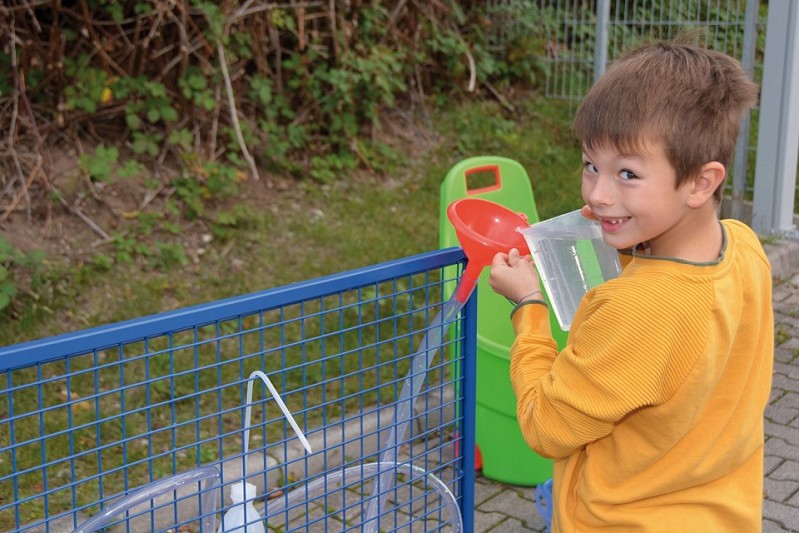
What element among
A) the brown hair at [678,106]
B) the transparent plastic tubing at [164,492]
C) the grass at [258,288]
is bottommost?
the grass at [258,288]

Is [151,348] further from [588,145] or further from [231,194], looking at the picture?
[588,145]

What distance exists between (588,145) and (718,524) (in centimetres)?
72

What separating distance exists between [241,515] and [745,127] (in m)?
4.52

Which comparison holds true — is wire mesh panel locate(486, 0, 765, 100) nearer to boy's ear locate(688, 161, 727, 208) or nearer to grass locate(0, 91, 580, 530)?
grass locate(0, 91, 580, 530)

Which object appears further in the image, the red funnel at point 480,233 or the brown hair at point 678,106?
the red funnel at point 480,233

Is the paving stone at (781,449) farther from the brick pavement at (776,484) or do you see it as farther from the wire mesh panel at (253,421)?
the wire mesh panel at (253,421)

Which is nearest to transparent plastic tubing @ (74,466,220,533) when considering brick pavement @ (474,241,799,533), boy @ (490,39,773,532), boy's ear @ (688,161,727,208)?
boy @ (490,39,773,532)

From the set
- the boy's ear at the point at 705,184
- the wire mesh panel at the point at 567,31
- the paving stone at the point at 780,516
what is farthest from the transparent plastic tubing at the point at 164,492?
the wire mesh panel at the point at 567,31

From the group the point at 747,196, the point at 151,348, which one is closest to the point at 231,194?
the point at 151,348

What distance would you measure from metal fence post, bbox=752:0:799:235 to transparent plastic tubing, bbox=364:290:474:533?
13.0 ft

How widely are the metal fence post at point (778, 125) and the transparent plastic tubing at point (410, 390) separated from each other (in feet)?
13.0

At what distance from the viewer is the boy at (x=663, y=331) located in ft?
5.36

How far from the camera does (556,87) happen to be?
710 cm

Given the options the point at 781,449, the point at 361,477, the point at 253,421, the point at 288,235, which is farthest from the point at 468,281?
the point at 288,235
